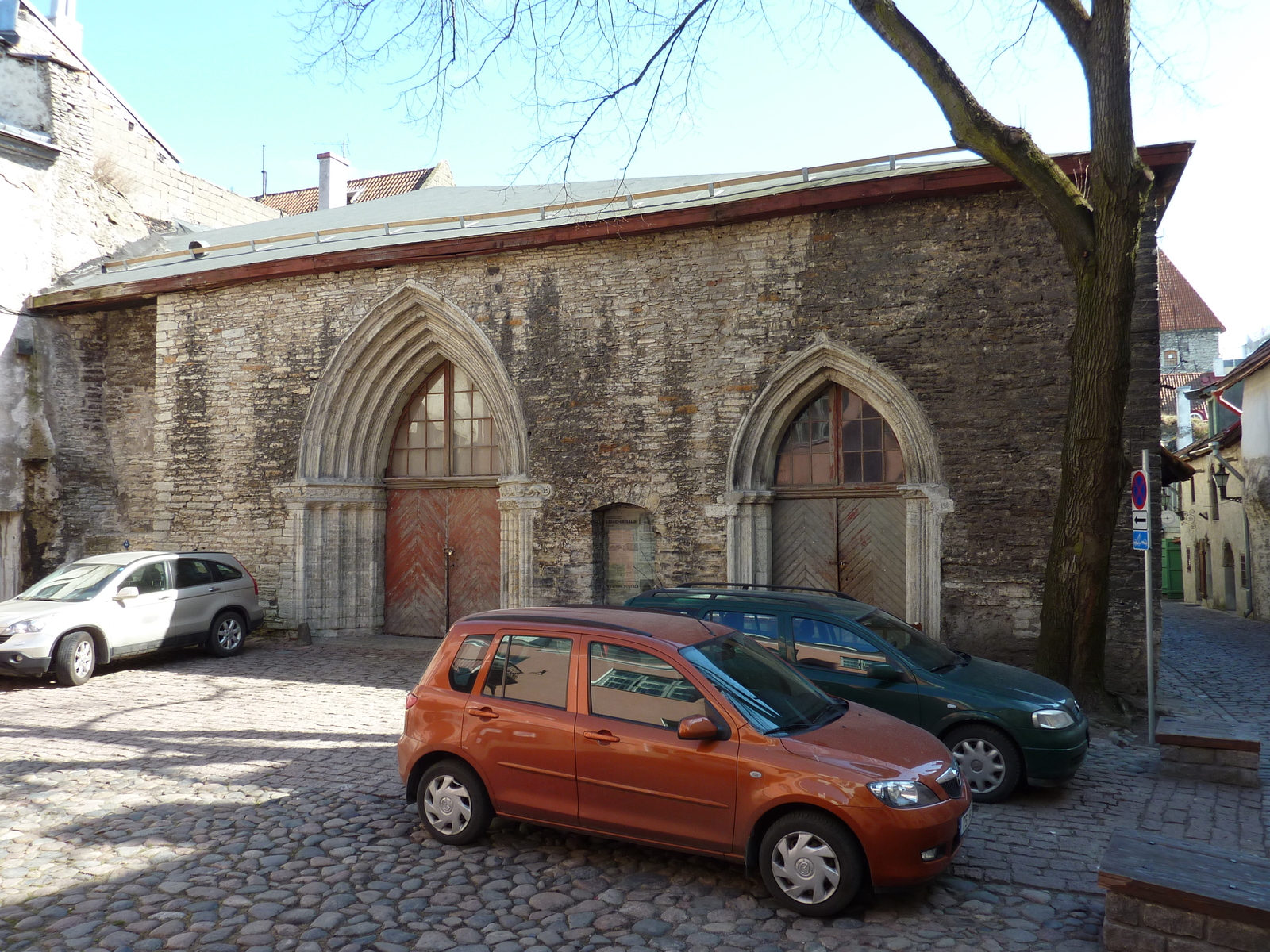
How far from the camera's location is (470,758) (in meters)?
4.72

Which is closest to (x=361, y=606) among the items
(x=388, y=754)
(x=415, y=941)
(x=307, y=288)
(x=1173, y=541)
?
(x=307, y=288)

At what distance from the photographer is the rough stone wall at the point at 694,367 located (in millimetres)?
9383

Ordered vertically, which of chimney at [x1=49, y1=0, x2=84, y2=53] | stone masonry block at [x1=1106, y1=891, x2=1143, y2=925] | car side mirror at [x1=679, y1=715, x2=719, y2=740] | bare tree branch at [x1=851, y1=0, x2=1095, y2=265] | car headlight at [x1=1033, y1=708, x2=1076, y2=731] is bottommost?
stone masonry block at [x1=1106, y1=891, x2=1143, y2=925]

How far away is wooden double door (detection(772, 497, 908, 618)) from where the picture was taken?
33.8ft

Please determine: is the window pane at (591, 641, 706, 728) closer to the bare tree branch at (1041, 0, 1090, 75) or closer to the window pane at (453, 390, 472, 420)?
the bare tree branch at (1041, 0, 1090, 75)

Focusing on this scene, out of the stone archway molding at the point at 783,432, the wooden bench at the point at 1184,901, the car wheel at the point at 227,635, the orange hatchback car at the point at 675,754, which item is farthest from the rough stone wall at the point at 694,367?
the wooden bench at the point at 1184,901

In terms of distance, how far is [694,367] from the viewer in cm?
1081

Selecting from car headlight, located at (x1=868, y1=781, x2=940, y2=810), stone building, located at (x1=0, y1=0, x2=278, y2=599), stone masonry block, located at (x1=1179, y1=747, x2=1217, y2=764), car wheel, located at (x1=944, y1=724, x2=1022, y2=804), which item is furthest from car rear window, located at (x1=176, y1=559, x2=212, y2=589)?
stone masonry block, located at (x1=1179, y1=747, x2=1217, y2=764)

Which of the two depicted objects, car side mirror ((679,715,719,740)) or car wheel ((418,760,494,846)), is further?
car wheel ((418,760,494,846))

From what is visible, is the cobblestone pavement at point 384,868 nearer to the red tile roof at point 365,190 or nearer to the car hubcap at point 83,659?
the car hubcap at point 83,659

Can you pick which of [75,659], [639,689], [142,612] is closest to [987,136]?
[639,689]

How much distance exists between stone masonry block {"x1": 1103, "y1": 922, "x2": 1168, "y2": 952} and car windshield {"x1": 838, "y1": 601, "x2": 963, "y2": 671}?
2531 millimetres

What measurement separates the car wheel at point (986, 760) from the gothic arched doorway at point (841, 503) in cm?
448

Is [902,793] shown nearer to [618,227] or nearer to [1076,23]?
[1076,23]
